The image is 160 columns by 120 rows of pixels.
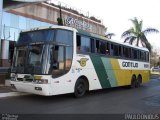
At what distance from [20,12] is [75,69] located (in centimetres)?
2184

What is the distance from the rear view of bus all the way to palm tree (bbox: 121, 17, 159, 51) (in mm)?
30991

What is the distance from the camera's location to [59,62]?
12414mm

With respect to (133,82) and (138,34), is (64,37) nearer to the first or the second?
(133,82)

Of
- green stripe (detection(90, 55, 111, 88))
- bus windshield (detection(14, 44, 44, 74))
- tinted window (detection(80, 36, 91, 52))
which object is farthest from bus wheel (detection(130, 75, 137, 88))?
bus windshield (detection(14, 44, 44, 74))

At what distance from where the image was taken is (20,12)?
109ft

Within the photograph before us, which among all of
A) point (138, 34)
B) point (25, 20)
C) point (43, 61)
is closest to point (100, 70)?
point (43, 61)

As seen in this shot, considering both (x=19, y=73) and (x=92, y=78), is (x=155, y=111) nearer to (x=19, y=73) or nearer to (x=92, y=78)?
(x=92, y=78)

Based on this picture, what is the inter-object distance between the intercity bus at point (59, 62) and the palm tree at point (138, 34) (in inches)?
1078

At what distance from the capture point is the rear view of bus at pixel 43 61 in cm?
1192

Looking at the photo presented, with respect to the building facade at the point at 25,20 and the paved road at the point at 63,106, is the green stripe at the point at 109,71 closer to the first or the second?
the paved road at the point at 63,106

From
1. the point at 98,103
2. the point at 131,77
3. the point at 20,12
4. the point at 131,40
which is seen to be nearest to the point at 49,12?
the point at 20,12

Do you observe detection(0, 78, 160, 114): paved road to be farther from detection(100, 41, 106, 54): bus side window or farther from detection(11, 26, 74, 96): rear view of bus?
detection(100, 41, 106, 54): bus side window

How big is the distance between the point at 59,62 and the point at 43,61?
774 mm

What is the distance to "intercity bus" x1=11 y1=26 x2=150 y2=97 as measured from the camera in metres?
12.0
